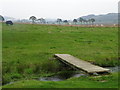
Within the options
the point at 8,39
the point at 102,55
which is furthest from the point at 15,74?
the point at 8,39

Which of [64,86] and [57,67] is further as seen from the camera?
[57,67]

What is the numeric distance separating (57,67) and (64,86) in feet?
30.9

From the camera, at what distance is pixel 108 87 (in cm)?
1578

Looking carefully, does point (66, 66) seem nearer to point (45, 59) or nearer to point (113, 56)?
point (45, 59)

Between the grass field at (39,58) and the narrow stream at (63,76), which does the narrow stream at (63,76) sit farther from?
the grass field at (39,58)

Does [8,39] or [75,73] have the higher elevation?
[8,39]

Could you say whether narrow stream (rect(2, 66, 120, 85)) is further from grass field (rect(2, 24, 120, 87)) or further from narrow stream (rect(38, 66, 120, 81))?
grass field (rect(2, 24, 120, 87))

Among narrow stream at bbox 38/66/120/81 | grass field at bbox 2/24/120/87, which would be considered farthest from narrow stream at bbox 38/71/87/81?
grass field at bbox 2/24/120/87

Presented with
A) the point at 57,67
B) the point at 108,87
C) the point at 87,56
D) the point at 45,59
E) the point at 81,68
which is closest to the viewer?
the point at 108,87

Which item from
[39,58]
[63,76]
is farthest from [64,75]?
[39,58]

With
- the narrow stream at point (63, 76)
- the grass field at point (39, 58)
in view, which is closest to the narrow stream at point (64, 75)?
the narrow stream at point (63, 76)

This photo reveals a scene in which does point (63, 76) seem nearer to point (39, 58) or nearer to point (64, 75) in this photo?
point (64, 75)

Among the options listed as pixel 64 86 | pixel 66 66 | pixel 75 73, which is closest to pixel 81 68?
pixel 75 73

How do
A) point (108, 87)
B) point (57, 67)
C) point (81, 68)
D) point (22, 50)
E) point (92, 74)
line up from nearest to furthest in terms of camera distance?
point (108, 87), point (92, 74), point (81, 68), point (57, 67), point (22, 50)
